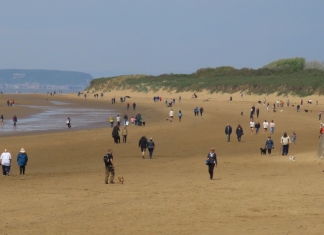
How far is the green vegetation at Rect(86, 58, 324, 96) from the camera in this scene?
292ft

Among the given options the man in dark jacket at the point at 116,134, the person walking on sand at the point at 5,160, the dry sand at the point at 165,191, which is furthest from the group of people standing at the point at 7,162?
the man in dark jacket at the point at 116,134

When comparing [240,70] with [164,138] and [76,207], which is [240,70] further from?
[76,207]

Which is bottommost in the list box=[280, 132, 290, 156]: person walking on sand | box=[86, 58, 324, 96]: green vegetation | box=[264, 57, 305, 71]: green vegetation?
box=[280, 132, 290, 156]: person walking on sand

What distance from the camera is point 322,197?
16.1 m

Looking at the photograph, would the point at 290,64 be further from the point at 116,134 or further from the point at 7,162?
the point at 7,162

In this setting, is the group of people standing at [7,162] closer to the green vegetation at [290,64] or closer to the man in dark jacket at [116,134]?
the man in dark jacket at [116,134]

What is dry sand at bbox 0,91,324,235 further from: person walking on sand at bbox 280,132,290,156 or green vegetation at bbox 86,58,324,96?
green vegetation at bbox 86,58,324,96

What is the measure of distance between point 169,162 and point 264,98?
2413 inches

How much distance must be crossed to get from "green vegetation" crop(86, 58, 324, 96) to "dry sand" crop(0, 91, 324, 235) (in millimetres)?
54641

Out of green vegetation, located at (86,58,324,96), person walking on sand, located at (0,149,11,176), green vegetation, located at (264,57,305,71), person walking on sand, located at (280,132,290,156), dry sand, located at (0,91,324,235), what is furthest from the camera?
green vegetation, located at (264,57,305,71)

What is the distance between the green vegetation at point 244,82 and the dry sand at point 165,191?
5464 centimetres

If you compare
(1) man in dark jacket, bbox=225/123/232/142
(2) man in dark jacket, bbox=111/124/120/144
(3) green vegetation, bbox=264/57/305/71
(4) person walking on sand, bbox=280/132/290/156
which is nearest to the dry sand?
(2) man in dark jacket, bbox=111/124/120/144

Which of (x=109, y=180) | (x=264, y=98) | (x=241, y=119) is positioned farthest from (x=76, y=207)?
(x=264, y=98)

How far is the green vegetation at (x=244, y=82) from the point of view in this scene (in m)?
89.0
